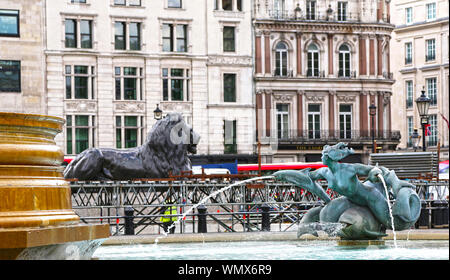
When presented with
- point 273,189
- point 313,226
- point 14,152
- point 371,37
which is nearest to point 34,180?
point 14,152

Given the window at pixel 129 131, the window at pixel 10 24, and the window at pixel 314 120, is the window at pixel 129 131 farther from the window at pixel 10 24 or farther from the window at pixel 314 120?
the window at pixel 314 120

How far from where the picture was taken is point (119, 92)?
57406 mm

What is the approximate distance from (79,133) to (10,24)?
761cm

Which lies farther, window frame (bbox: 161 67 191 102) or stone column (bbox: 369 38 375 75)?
stone column (bbox: 369 38 375 75)

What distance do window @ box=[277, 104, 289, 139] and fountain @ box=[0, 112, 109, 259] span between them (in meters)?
57.4

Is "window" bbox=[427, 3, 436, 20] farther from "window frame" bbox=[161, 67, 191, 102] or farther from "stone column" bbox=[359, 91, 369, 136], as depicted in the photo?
"window frame" bbox=[161, 67, 191, 102]

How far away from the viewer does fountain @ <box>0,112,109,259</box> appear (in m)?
4.65

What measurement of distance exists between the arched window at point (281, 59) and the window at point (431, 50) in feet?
53.8

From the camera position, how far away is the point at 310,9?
6369 centimetres

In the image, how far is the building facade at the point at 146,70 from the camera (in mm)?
56062

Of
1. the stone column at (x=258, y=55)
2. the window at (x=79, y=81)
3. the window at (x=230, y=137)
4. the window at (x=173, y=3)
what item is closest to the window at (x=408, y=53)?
the stone column at (x=258, y=55)

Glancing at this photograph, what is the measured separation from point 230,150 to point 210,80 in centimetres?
464

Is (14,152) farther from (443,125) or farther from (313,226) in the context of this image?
(443,125)

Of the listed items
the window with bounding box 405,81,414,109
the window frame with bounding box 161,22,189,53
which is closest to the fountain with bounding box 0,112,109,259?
the window frame with bounding box 161,22,189,53
